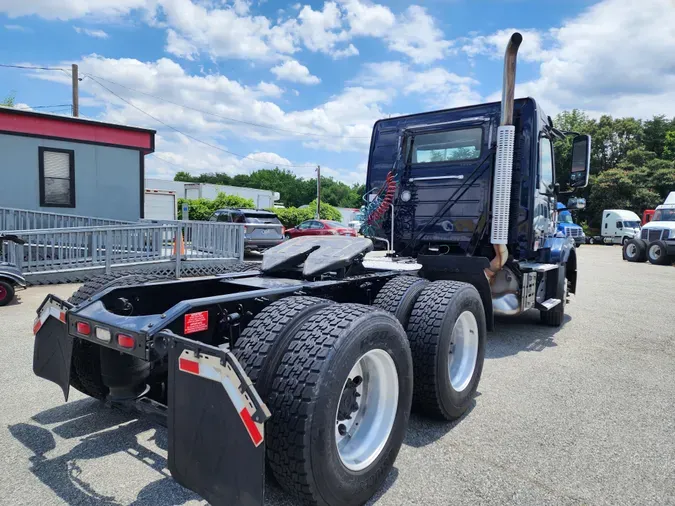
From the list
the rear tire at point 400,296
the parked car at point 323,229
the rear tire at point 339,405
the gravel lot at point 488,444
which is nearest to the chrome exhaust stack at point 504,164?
the gravel lot at point 488,444

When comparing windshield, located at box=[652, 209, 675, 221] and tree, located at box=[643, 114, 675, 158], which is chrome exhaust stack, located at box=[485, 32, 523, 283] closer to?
windshield, located at box=[652, 209, 675, 221]

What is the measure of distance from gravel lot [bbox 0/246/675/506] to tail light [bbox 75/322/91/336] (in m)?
0.82

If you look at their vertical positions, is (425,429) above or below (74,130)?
below

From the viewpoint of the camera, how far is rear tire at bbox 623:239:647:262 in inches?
747

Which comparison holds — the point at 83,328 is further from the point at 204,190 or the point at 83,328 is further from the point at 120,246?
the point at 204,190

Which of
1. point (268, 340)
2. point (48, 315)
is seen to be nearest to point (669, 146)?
point (268, 340)

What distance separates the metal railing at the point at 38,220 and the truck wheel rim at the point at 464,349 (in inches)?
429

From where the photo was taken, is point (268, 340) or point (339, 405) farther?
point (339, 405)

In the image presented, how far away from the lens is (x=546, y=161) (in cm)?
637

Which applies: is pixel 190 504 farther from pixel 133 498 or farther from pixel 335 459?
pixel 335 459

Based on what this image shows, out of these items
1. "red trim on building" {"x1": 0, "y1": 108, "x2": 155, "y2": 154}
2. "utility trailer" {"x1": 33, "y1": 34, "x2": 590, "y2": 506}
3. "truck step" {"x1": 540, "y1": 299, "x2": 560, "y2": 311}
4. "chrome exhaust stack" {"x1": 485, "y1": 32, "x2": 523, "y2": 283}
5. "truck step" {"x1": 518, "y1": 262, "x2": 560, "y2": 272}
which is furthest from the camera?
"red trim on building" {"x1": 0, "y1": 108, "x2": 155, "y2": 154}

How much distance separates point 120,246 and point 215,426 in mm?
9118

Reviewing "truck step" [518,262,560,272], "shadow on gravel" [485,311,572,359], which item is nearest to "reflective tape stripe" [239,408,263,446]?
"shadow on gravel" [485,311,572,359]

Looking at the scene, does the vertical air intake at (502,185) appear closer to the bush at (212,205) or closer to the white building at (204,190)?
the bush at (212,205)
